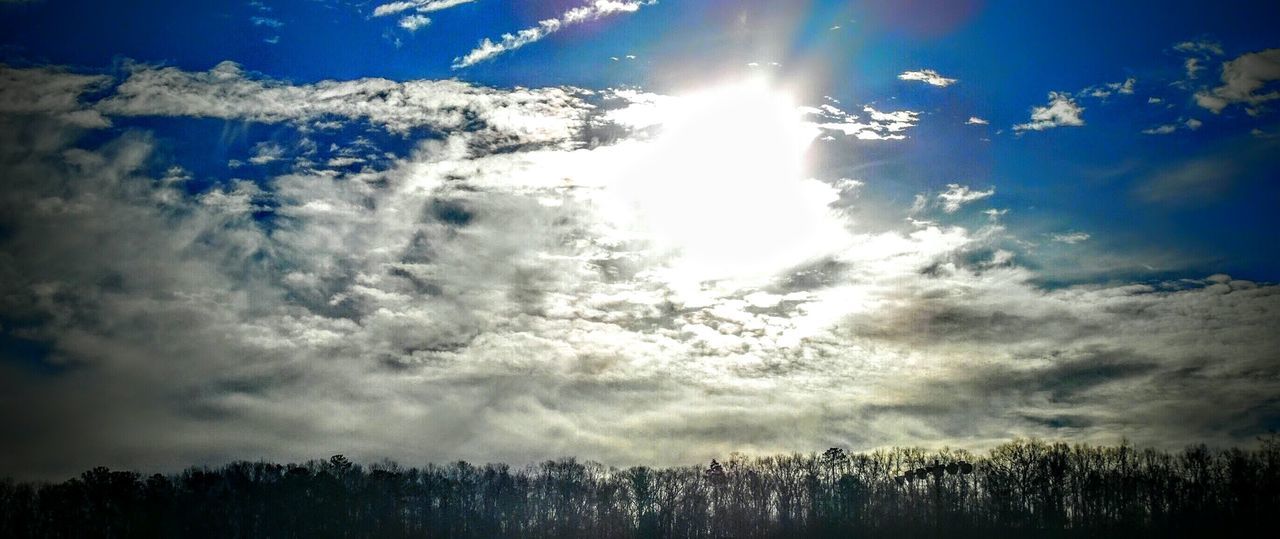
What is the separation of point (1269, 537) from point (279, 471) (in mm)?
93103

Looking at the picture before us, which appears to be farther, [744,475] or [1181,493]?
[744,475]

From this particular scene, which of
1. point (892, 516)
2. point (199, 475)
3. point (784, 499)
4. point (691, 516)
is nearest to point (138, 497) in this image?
point (199, 475)

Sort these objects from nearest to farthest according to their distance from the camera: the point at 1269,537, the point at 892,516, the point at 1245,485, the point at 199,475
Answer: the point at 1269,537, the point at 1245,485, the point at 892,516, the point at 199,475

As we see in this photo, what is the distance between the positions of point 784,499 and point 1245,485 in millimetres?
41817

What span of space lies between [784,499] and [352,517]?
141 ft

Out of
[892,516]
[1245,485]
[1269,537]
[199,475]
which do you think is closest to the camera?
[1269,537]

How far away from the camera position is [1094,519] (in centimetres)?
10775

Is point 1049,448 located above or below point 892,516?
above

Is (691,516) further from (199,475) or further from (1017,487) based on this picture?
(199,475)

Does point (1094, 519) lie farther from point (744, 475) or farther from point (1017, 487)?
point (744, 475)

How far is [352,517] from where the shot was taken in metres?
118

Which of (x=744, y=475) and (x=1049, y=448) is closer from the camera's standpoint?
(x=1049, y=448)

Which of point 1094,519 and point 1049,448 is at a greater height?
point 1049,448

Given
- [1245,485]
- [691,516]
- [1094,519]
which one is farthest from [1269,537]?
[691,516]
